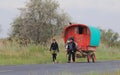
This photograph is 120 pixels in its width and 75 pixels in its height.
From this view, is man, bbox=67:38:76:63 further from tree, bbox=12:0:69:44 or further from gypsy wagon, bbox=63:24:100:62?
tree, bbox=12:0:69:44

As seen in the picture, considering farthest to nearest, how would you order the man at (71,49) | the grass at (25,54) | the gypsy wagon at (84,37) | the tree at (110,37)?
the tree at (110,37), the gypsy wagon at (84,37), the man at (71,49), the grass at (25,54)

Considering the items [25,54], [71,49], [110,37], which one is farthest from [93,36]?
[110,37]

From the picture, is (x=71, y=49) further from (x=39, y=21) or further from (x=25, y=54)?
(x=39, y=21)

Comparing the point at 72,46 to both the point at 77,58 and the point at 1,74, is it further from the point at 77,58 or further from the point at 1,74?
the point at 1,74

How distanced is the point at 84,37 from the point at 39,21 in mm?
18933

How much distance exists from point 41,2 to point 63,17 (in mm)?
3223

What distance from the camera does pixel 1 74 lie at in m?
19.7

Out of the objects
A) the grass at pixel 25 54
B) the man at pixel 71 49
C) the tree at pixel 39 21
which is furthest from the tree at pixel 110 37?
the man at pixel 71 49

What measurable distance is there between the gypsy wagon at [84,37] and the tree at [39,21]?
1674 centimetres

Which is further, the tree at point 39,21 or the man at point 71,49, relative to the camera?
the tree at point 39,21

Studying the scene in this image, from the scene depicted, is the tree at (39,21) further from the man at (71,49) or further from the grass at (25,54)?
the man at (71,49)

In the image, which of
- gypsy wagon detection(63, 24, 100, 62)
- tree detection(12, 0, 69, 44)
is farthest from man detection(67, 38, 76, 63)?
tree detection(12, 0, 69, 44)

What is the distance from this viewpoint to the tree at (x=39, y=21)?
53375mm

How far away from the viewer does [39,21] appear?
54.1 meters
